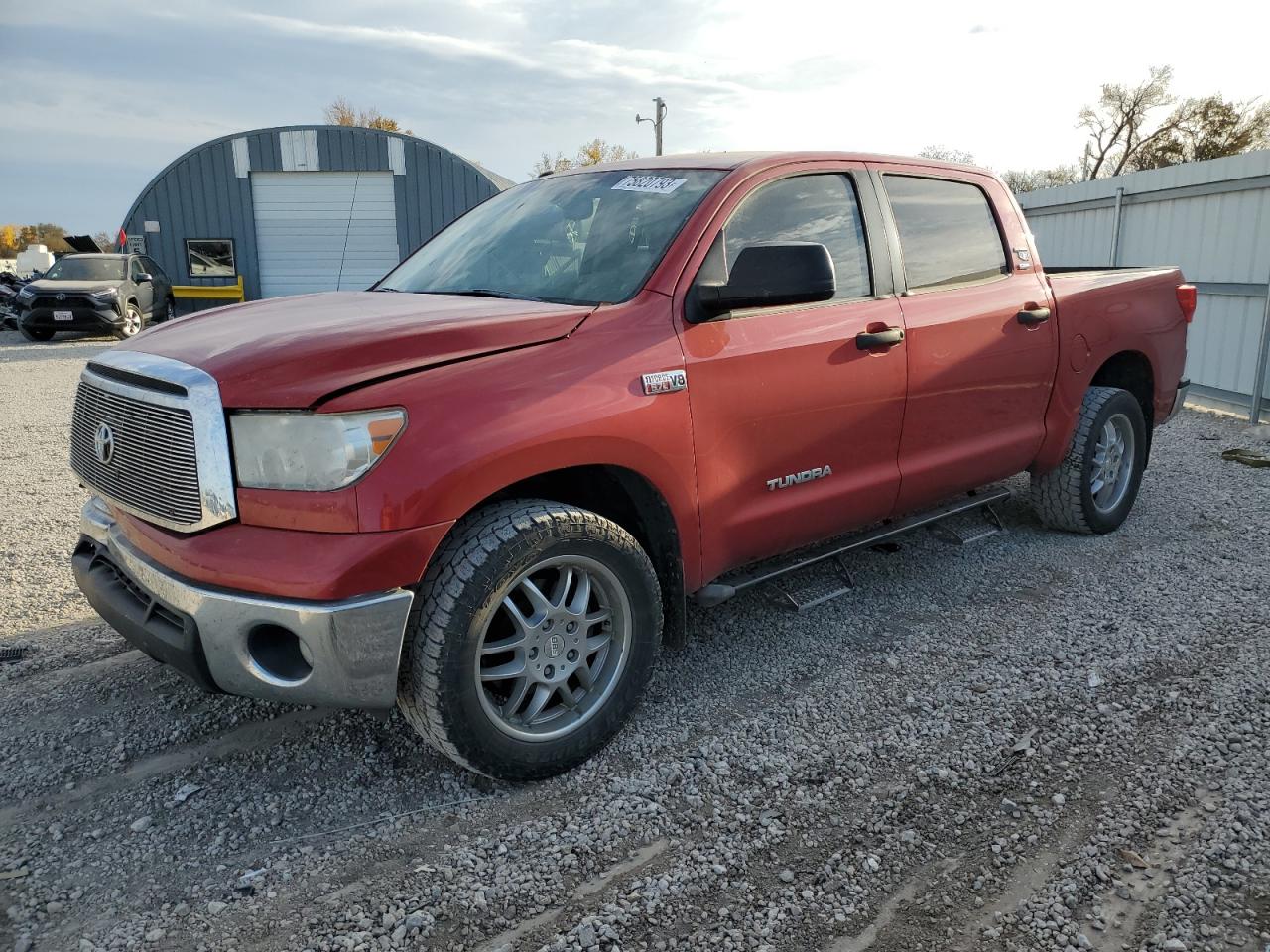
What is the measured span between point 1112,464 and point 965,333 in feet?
6.01

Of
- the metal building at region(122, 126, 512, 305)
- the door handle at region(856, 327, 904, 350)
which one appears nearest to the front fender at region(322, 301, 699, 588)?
the door handle at region(856, 327, 904, 350)

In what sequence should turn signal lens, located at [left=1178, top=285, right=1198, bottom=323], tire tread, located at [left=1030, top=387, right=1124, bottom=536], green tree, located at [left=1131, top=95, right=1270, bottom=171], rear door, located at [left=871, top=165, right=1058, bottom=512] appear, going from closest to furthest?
rear door, located at [left=871, top=165, right=1058, bottom=512] < tire tread, located at [left=1030, top=387, right=1124, bottom=536] < turn signal lens, located at [left=1178, top=285, right=1198, bottom=323] < green tree, located at [left=1131, top=95, right=1270, bottom=171]

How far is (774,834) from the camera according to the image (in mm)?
2574

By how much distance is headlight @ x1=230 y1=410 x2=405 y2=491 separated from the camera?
93.7 inches

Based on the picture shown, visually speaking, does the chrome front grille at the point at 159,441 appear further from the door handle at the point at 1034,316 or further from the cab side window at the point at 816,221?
the door handle at the point at 1034,316

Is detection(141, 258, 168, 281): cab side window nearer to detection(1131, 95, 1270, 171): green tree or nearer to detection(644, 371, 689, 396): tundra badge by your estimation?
detection(644, 371, 689, 396): tundra badge

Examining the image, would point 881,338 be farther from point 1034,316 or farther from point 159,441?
point 159,441

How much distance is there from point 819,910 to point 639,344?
1688 millimetres

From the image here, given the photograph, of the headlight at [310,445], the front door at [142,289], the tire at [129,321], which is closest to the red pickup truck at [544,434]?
the headlight at [310,445]

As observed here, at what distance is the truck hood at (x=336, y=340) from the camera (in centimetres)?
242

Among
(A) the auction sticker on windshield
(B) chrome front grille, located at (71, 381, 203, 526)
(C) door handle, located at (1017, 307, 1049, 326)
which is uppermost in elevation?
(A) the auction sticker on windshield

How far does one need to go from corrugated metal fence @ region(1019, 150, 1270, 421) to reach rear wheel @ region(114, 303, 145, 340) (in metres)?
16.9

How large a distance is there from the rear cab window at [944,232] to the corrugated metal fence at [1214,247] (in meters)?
6.04

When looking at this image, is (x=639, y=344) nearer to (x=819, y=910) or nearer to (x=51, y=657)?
(x=819, y=910)
